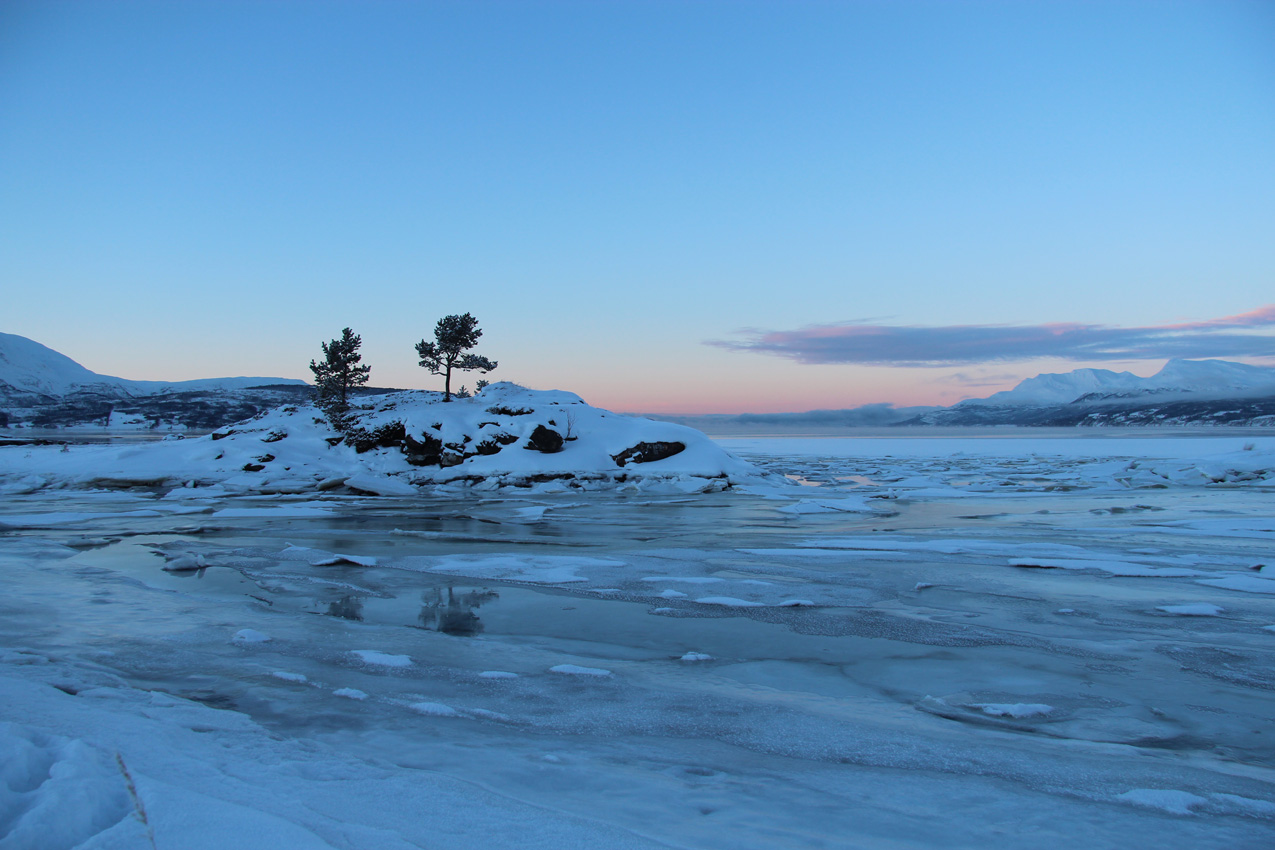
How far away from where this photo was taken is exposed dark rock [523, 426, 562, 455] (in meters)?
30.2

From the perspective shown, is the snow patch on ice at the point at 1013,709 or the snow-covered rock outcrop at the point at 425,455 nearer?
the snow patch on ice at the point at 1013,709

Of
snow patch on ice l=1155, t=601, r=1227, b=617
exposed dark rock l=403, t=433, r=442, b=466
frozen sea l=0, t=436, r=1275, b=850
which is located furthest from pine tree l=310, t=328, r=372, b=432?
snow patch on ice l=1155, t=601, r=1227, b=617

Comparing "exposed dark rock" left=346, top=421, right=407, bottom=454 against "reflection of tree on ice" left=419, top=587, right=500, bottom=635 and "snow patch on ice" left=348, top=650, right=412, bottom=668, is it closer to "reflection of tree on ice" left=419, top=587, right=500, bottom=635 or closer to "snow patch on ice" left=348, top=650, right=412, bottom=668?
"reflection of tree on ice" left=419, top=587, right=500, bottom=635

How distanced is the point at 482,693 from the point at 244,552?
892cm

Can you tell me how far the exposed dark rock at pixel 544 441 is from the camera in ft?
99.1

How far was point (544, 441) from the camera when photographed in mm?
30375

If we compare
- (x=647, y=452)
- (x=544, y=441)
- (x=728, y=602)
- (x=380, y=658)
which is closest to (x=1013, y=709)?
(x=728, y=602)

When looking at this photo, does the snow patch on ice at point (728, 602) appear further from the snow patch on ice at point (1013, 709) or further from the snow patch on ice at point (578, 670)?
the snow patch on ice at point (1013, 709)

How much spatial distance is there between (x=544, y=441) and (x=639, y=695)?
84.4 ft

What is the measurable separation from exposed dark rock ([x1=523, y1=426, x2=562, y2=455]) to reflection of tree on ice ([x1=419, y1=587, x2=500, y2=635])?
69.8 ft

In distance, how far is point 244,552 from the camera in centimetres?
1175

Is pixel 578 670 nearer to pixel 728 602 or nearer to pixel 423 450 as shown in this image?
pixel 728 602

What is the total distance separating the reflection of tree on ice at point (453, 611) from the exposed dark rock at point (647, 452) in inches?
838

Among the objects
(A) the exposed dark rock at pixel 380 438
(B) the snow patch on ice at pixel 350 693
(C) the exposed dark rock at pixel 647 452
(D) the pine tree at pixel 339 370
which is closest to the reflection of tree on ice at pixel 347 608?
(B) the snow patch on ice at pixel 350 693
